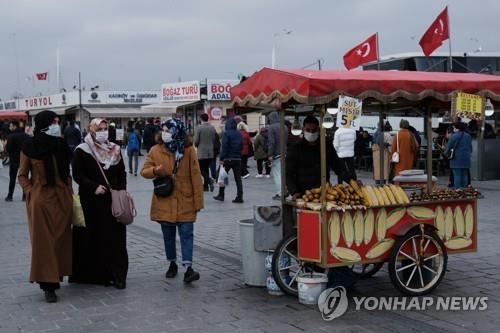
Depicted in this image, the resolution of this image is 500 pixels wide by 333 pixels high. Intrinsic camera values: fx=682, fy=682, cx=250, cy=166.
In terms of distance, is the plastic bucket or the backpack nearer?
the plastic bucket

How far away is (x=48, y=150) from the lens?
6.47 m

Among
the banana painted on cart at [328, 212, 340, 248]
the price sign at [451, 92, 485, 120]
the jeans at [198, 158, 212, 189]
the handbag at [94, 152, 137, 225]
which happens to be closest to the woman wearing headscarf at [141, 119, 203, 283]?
the handbag at [94, 152, 137, 225]

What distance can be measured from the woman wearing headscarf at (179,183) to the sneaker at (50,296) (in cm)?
122

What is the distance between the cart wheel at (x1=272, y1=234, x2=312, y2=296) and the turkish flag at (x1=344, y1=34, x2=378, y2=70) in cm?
999

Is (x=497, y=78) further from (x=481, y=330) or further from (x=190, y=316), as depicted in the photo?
(x=190, y=316)

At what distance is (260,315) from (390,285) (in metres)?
1.67

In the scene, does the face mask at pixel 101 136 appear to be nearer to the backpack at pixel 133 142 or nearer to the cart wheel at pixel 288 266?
the cart wheel at pixel 288 266

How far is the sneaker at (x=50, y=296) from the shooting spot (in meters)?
6.38

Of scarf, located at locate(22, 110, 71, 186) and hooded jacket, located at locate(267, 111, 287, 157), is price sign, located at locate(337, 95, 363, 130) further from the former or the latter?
hooded jacket, located at locate(267, 111, 287, 157)

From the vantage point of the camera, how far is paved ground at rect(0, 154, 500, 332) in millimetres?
5500

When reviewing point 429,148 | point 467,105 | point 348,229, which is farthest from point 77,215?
point 467,105

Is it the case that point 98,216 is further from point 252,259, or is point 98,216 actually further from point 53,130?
point 252,259

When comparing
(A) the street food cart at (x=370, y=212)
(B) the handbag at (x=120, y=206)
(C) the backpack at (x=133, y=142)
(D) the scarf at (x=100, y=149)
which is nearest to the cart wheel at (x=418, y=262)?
(A) the street food cart at (x=370, y=212)

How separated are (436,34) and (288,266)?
36.7 ft
